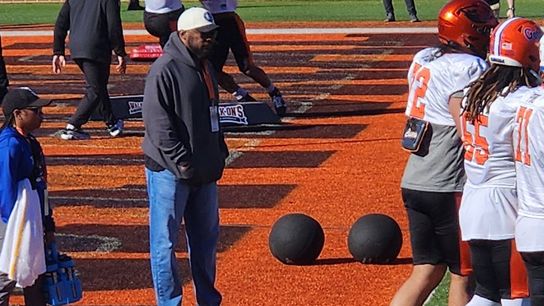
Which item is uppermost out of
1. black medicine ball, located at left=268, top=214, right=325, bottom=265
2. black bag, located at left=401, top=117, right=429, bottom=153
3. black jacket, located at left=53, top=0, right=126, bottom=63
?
black bag, located at left=401, top=117, right=429, bottom=153

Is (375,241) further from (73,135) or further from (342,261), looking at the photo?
(73,135)

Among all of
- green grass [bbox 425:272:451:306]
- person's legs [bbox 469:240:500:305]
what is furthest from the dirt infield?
person's legs [bbox 469:240:500:305]

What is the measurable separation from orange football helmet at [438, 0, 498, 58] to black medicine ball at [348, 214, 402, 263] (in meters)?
2.50

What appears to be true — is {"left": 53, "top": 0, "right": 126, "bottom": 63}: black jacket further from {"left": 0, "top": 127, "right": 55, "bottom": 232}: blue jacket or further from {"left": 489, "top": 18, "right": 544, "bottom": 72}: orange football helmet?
{"left": 489, "top": 18, "right": 544, "bottom": 72}: orange football helmet

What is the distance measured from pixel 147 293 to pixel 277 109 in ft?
23.7

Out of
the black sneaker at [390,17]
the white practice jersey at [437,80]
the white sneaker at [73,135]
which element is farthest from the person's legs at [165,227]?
the black sneaker at [390,17]

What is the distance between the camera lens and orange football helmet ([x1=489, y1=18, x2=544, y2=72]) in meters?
5.73

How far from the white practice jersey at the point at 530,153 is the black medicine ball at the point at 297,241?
3248 millimetres

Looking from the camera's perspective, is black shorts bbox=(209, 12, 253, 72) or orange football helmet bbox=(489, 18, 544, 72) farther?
black shorts bbox=(209, 12, 253, 72)

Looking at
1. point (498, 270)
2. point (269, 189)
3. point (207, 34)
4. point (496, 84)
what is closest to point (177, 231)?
point (207, 34)

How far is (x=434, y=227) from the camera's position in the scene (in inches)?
261

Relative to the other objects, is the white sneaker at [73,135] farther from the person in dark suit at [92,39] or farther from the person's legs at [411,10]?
the person's legs at [411,10]

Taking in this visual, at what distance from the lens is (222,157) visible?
731 centimetres

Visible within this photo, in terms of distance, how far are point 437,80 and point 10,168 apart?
240cm
